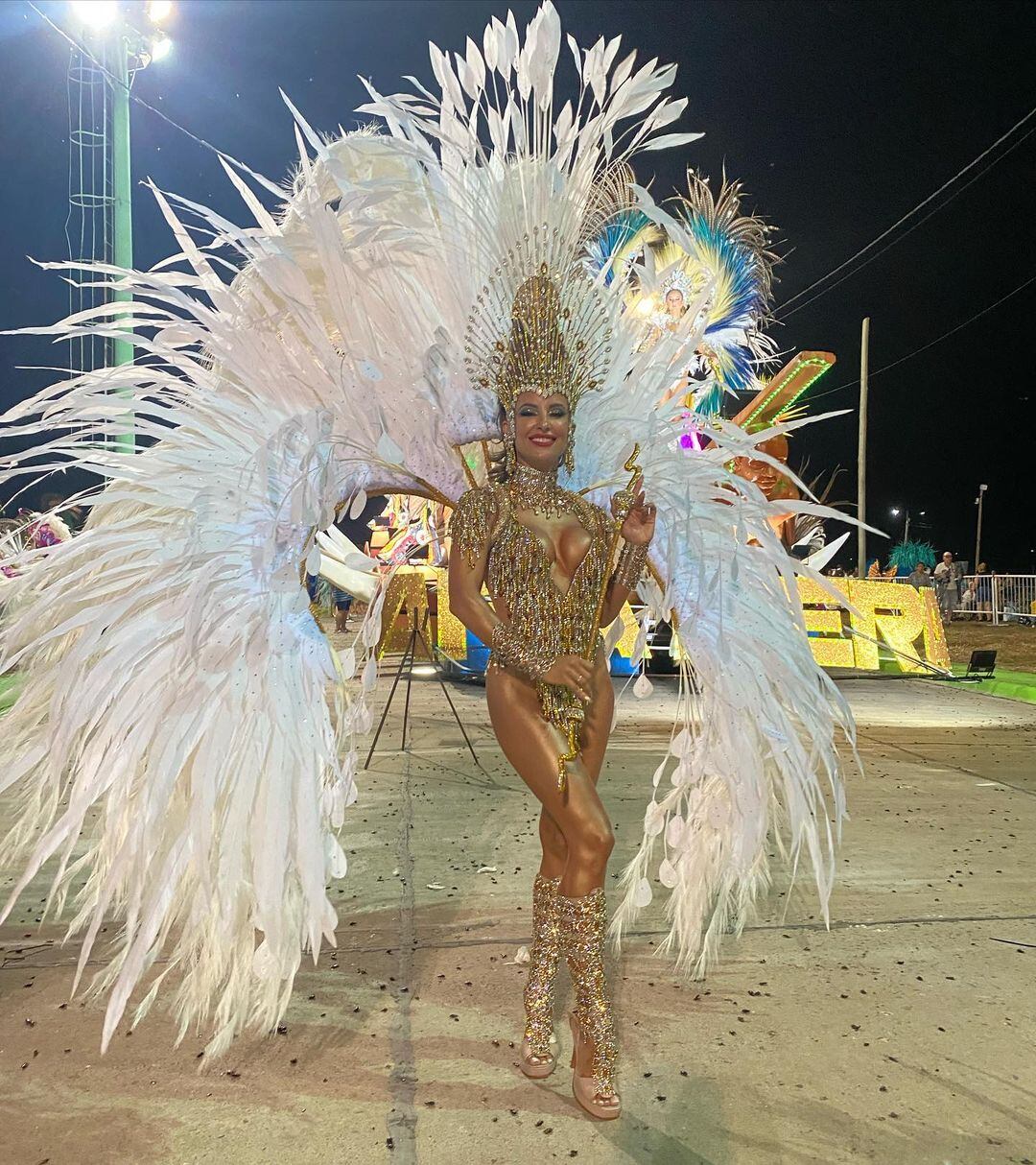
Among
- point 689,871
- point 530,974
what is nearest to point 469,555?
point 530,974

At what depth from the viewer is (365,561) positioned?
332 cm

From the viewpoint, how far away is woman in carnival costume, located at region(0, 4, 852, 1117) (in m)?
2.47

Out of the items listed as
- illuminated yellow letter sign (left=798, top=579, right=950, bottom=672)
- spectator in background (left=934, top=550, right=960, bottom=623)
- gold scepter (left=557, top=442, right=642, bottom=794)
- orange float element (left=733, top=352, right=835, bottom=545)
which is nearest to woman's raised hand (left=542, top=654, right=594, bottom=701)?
gold scepter (left=557, top=442, right=642, bottom=794)

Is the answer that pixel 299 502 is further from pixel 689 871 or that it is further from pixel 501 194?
pixel 689 871

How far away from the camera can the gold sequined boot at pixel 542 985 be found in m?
2.56

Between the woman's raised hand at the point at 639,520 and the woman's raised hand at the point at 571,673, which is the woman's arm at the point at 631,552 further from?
the woman's raised hand at the point at 571,673

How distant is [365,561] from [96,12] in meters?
9.02

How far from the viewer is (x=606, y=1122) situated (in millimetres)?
2338

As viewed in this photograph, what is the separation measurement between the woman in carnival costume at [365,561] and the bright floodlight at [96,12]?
26.3 feet

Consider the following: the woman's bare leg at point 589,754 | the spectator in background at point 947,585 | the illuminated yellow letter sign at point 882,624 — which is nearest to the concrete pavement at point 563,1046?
the woman's bare leg at point 589,754

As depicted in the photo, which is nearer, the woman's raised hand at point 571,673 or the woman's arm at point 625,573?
the woman's raised hand at point 571,673

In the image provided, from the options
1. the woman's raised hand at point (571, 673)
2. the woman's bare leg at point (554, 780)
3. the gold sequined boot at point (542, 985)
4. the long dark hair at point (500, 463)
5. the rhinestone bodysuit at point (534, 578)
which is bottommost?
the gold sequined boot at point (542, 985)

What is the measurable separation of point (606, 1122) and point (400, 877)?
213 cm

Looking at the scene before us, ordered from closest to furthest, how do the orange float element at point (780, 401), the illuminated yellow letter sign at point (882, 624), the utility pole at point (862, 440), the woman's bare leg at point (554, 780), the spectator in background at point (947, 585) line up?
1. the woman's bare leg at point (554, 780)
2. the orange float element at point (780, 401)
3. the illuminated yellow letter sign at point (882, 624)
4. the utility pole at point (862, 440)
5. the spectator in background at point (947, 585)
